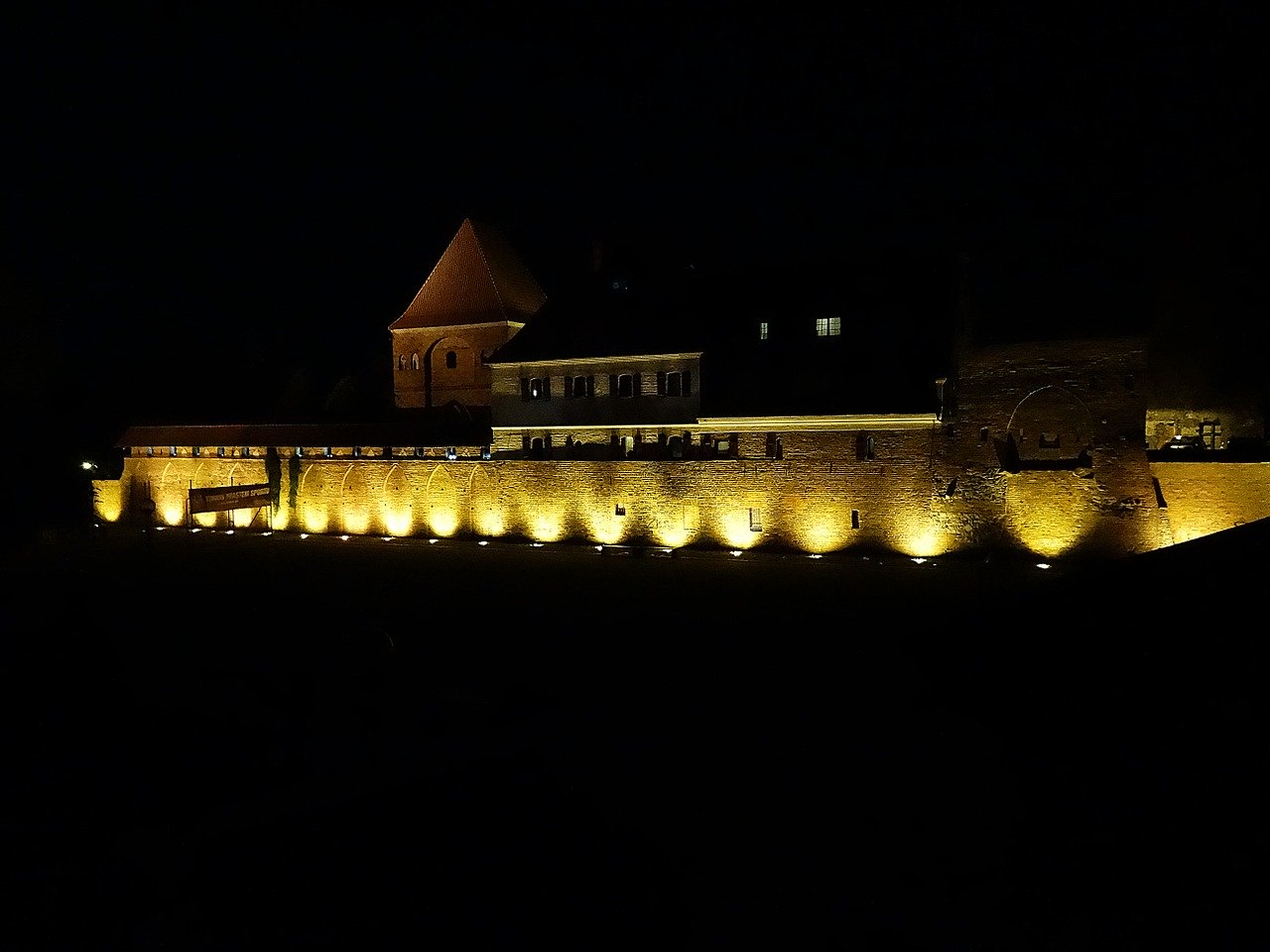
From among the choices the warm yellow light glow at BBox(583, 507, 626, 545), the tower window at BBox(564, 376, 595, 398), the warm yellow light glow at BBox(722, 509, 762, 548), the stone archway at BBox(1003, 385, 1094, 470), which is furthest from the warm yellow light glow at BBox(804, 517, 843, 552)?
the tower window at BBox(564, 376, 595, 398)

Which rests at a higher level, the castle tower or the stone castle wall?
the castle tower

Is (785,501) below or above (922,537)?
above

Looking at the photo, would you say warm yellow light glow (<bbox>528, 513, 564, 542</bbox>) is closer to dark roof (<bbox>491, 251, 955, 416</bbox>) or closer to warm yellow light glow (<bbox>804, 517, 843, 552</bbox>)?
dark roof (<bbox>491, 251, 955, 416</bbox>)

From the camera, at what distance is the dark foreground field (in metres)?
3.18

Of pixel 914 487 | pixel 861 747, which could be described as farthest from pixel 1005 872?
pixel 914 487

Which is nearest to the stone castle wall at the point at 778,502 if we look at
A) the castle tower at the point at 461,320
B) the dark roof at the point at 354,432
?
the dark roof at the point at 354,432

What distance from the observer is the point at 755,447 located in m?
28.3

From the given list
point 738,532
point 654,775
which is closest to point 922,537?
point 738,532

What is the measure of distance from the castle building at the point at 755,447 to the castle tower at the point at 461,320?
16.8ft

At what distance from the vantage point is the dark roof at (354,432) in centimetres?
3328

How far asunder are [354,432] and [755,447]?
1582 cm

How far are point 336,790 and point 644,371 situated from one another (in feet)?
72.3

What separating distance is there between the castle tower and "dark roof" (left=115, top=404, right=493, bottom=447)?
16.1ft

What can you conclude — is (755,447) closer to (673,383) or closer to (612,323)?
(673,383)
